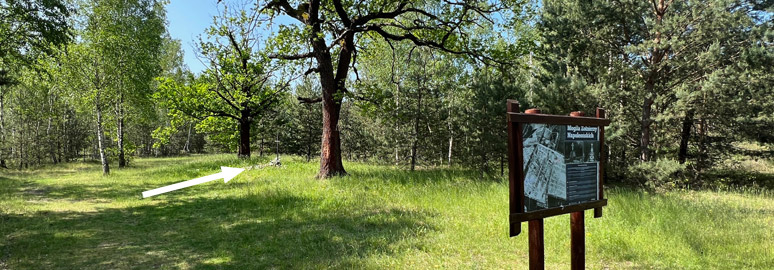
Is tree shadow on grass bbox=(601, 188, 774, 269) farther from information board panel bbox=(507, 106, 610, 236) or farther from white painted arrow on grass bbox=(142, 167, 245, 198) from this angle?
white painted arrow on grass bbox=(142, 167, 245, 198)

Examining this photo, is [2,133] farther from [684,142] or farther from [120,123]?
[684,142]

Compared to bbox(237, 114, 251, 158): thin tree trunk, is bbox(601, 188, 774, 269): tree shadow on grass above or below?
below

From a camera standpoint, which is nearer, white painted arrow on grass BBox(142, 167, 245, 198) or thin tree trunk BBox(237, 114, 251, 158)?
white painted arrow on grass BBox(142, 167, 245, 198)

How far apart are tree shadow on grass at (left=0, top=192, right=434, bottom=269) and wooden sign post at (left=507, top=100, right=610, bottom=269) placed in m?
2.20

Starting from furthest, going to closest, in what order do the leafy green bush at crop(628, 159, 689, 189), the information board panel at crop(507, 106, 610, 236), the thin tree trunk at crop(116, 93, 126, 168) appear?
the thin tree trunk at crop(116, 93, 126, 168) → the leafy green bush at crop(628, 159, 689, 189) → the information board panel at crop(507, 106, 610, 236)

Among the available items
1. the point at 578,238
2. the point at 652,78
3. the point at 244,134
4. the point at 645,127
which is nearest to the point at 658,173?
the point at 645,127

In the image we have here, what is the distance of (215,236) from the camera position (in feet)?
19.5

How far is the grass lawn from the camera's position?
185 inches

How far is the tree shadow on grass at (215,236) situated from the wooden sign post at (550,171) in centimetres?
220

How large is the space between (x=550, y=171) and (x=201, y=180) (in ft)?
41.5

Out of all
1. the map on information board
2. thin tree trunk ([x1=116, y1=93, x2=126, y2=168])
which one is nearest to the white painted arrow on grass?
thin tree trunk ([x1=116, y1=93, x2=126, y2=168])

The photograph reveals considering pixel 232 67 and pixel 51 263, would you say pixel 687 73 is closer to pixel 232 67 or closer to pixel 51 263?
pixel 232 67

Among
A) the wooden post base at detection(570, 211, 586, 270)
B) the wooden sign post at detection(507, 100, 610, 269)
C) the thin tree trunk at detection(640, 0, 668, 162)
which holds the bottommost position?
the wooden post base at detection(570, 211, 586, 270)

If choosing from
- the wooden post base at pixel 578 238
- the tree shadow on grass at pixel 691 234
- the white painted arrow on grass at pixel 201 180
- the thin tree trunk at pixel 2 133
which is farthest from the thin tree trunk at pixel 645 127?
the thin tree trunk at pixel 2 133
